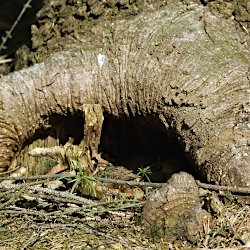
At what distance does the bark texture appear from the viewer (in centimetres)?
289

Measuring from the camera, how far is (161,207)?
2580 mm

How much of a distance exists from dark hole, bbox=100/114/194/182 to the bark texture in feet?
0.75

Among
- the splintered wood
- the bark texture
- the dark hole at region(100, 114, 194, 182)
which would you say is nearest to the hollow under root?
the bark texture

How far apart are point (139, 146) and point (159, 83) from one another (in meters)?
0.61

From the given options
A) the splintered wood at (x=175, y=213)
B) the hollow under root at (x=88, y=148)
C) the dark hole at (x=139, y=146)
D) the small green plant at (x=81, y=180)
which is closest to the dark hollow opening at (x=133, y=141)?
the dark hole at (x=139, y=146)

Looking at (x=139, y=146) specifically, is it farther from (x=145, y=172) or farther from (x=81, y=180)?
(x=81, y=180)

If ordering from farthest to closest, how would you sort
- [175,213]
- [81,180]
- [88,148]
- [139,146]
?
[139,146] → [88,148] → [81,180] → [175,213]

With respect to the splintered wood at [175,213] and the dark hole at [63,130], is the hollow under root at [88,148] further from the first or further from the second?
the splintered wood at [175,213]

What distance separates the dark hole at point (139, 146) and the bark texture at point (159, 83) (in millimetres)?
229

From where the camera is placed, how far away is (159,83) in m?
3.16

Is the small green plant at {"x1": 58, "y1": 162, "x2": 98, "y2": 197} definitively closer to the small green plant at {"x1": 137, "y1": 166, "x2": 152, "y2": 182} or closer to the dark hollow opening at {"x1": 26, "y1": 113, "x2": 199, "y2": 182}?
the small green plant at {"x1": 137, "y1": 166, "x2": 152, "y2": 182}

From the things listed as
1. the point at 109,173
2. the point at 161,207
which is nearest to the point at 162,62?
the point at 109,173

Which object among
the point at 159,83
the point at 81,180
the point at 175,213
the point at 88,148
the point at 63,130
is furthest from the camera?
the point at 63,130

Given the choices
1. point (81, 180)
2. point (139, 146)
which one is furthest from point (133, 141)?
point (81, 180)
